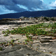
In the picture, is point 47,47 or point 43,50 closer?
point 43,50

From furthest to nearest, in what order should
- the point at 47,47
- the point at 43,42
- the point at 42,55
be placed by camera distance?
1. the point at 43,42
2. the point at 47,47
3. the point at 42,55

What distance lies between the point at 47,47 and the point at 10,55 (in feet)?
5.16

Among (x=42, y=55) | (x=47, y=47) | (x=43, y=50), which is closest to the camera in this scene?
(x=42, y=55)

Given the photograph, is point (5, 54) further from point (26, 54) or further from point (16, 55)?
point (26, 54)

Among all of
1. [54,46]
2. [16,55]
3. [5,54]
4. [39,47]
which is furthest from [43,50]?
[5,54]

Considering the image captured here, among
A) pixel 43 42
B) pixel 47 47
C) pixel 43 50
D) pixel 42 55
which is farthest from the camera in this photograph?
pixel 43 42

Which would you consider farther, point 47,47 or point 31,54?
point 47,47

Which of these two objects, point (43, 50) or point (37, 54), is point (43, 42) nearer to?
point (43, 50)

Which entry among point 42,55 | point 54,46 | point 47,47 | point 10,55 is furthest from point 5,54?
point 54,46

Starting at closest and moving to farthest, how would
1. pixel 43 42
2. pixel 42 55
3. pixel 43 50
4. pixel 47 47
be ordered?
pixel 42 55, pixel 43 50, pixel 47 47, pixel 43 42

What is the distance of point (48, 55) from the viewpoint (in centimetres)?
345

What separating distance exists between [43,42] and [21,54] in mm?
1550

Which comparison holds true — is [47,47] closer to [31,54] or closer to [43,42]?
[43,42]

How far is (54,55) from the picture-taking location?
11.3 ft
